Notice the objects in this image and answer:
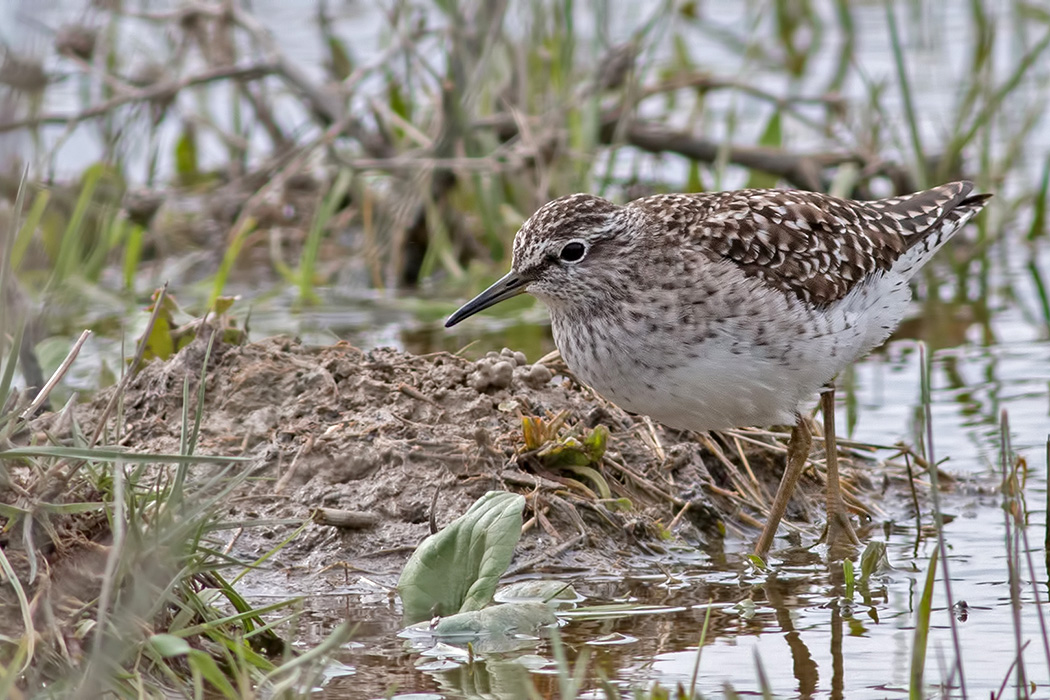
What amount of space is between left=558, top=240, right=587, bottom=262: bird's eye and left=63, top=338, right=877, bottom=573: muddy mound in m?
0.62

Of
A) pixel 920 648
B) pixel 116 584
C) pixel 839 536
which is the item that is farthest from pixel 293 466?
pixel 920 648

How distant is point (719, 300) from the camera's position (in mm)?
6203

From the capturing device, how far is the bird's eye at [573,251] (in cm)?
653

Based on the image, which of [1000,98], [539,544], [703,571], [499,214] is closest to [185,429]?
[539,544]

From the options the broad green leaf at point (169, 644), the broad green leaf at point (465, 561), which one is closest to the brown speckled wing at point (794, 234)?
the broad green leaf at point (465, 561)

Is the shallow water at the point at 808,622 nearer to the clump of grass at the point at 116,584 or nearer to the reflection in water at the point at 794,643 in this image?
the reflection in water at the point at 794,643

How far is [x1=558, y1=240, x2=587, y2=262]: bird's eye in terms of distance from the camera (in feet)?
21.4

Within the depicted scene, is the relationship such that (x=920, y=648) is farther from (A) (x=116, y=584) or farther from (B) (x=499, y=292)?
(B) (x=499, y=292)

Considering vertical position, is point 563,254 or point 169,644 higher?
point 563,254

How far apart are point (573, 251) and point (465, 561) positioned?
1.68 metres

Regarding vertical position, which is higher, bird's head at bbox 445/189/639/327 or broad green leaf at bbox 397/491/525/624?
bird's head at bbox 445/189/639/327

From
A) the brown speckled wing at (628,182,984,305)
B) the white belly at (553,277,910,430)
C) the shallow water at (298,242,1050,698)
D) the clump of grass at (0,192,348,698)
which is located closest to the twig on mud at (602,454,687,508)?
the shallow water at (298,242,1050,698)

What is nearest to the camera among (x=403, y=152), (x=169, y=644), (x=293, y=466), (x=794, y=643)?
(x=169, y=644)

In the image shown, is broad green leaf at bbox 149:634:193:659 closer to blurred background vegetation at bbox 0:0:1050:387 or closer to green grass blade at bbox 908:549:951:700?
green grass blade at bbox 908:549:951:700
